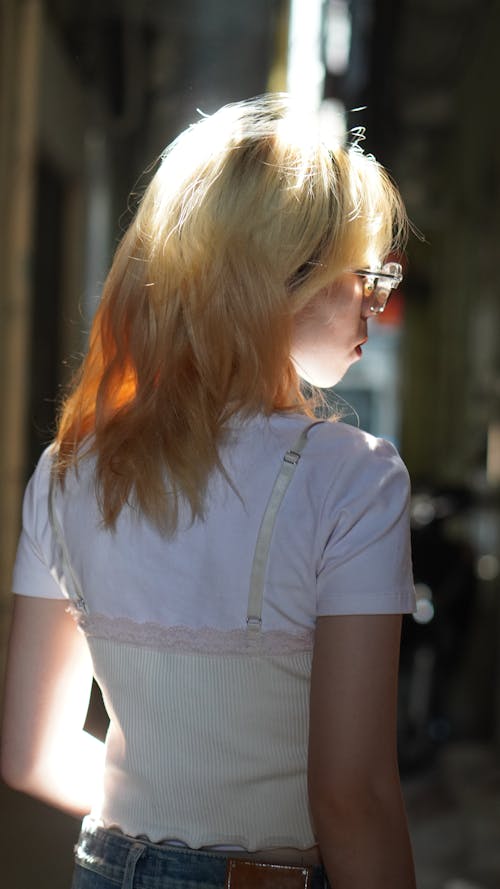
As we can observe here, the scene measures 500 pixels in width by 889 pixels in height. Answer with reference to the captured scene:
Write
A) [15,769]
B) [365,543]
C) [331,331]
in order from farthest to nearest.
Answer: [15,769]
[331,331]
[365,543]

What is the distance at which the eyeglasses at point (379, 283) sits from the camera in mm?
1301

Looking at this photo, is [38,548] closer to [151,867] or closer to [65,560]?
[65,560]

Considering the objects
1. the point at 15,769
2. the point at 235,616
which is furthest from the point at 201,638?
the point at 15,769

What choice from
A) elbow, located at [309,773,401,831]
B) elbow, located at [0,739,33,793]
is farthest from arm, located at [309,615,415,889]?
elbow, located at [0,739,33,793]

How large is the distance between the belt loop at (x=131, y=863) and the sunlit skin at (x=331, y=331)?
0.55 meters

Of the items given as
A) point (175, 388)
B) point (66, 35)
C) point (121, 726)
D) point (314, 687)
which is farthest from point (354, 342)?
point (66, 35)

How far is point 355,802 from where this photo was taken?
→ 1144 mm

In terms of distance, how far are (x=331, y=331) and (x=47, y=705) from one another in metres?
0.56

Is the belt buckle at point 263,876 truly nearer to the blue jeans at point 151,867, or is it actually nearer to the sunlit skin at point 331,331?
the blue jeans at point 151,867

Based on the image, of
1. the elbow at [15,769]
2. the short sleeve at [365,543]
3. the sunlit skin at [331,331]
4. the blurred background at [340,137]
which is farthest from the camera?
the blurred background at [340,137]

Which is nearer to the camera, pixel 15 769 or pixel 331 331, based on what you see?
pixel 331 331

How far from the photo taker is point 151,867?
1217mm

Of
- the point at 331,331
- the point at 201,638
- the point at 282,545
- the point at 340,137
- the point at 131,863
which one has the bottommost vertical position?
the point at 131,863

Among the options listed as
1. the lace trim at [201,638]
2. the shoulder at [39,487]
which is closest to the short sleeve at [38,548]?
the shoulder at [39,487]
